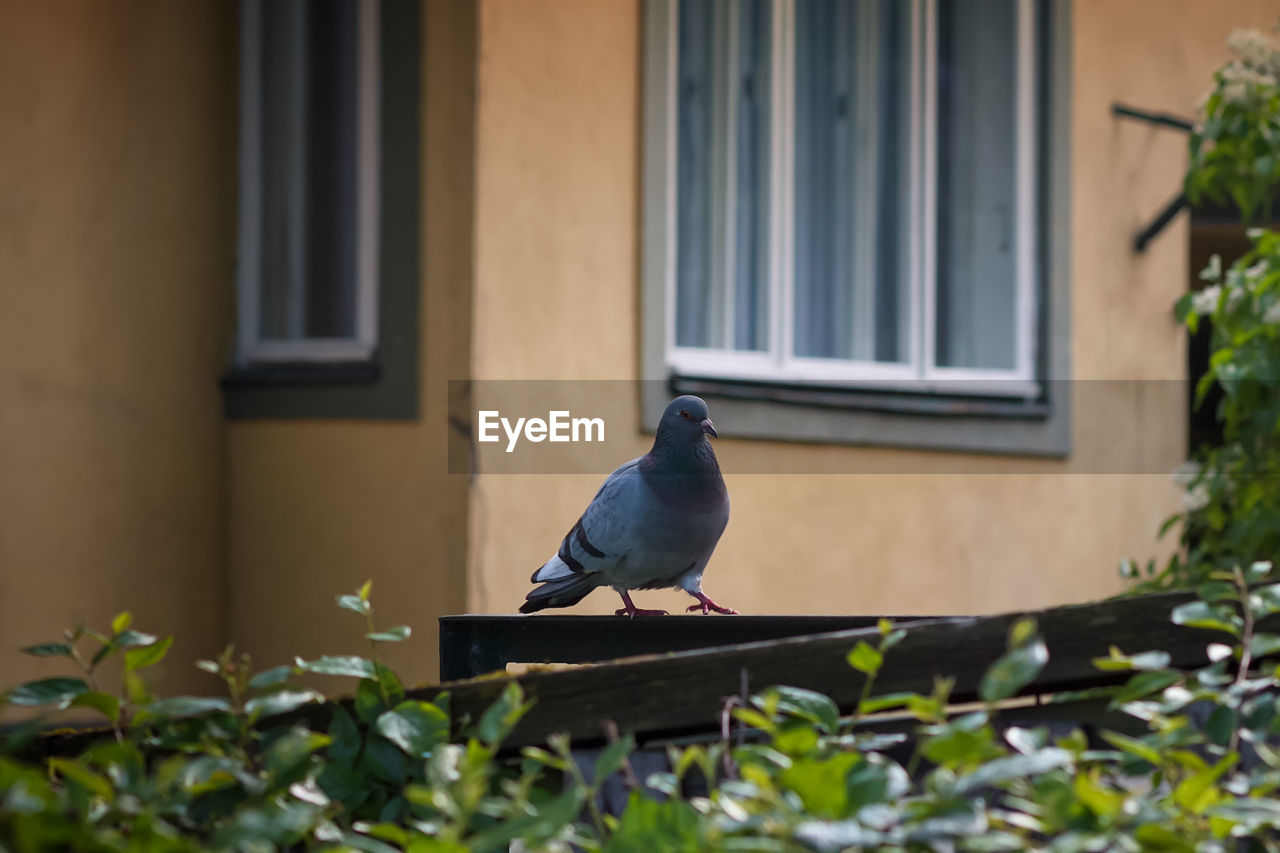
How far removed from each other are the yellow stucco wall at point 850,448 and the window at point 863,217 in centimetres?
12

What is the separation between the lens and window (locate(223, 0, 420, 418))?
4.68 metres

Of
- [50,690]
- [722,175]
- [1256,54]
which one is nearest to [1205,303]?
[1256,54]

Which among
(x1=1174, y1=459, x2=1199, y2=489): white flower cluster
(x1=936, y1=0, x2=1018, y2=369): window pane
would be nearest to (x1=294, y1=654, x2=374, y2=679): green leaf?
(x1=1174, y1=459, x2=1199, y2=489): white flower cluster

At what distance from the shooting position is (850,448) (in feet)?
17.6

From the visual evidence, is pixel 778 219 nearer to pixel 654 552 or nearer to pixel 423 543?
pixel 423 543

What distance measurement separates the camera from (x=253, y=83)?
5.07 m

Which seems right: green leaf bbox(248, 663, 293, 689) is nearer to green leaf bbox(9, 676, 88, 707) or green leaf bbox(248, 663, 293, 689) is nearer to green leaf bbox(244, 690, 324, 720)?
green leaf bbox(244, 690, 324, 720)

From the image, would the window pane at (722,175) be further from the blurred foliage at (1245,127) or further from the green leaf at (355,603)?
the green leaf at (355,603)

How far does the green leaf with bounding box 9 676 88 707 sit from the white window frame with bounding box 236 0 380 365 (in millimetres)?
3527

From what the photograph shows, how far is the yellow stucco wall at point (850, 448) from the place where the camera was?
179 inches

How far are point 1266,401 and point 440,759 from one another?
300 centimetres

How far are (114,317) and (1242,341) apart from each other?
3.37 m

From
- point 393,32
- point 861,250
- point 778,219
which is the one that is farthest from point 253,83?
point 861,250

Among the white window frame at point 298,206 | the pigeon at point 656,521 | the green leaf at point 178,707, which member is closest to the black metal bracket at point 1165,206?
the white window frame at point 298,206
